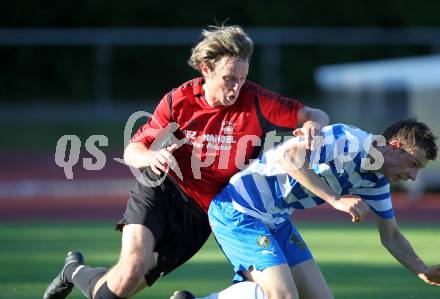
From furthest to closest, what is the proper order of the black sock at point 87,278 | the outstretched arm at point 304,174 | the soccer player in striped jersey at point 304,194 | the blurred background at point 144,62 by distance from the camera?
the blurred background at point 144,62 < the black sock at point 87,278 < the soccer player in striped jersey at point 304,194 < the outstretched arm at point 304,174

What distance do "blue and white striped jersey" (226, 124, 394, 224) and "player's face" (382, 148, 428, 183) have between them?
123 millimetres

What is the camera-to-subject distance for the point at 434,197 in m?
14.0

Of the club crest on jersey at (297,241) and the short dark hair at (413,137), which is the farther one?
the club crest on jersey at (297,241)

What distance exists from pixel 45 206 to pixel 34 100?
326 inches

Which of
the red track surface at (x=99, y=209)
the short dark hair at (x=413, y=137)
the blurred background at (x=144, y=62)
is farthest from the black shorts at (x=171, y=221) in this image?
the blurred background at (x=144, y=62)

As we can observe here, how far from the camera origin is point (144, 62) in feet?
69.0

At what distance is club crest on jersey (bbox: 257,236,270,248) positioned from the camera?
5258 millimetres

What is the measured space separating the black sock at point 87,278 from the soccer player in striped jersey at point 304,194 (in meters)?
0.79

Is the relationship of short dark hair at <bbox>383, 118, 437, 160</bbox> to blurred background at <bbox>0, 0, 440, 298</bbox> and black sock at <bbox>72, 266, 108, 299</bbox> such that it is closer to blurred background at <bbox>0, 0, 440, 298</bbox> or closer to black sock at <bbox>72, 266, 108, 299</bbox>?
black sock at <bbox>72, 266, 108, 299</bbox>

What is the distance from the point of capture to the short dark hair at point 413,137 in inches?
197

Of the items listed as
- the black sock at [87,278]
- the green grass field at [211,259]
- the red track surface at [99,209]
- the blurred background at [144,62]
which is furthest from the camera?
the blurred background at [144,62]

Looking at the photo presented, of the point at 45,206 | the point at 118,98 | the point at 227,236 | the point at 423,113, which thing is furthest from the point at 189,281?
the point at 118,98

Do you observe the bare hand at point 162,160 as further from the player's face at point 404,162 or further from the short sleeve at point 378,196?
the player's face at point 404,162

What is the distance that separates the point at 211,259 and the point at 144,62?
12.8m
